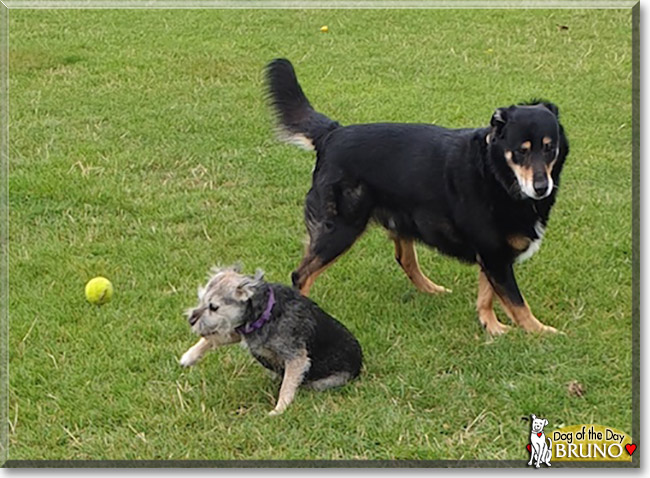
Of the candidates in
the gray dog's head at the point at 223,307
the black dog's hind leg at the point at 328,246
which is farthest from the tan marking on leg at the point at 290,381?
the black dog's hind leg at the point at 328,246

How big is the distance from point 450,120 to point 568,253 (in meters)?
2.70

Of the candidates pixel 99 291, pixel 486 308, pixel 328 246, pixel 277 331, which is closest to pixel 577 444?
pixel 486 308

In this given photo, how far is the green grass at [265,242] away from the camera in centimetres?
430

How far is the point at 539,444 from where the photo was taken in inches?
161

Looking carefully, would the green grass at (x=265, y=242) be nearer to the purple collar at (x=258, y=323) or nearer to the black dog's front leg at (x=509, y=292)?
the black dog's front leg at (x=509, y=292)

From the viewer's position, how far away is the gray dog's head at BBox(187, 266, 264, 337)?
4.24 metres

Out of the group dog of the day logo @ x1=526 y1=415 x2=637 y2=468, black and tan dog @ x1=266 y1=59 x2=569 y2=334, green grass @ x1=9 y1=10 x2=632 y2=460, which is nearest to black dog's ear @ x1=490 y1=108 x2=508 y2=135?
black and tan dog @ x1=266 y1=59 x2=569 y2=334

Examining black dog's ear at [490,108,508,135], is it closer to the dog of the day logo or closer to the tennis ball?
the dog of the day logo

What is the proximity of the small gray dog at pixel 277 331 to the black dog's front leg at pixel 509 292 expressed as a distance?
3.17 feet

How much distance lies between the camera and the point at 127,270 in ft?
19.1

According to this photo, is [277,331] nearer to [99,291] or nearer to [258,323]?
[258,323]

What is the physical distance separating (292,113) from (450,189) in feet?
4.06

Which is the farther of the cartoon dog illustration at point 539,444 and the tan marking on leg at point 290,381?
the tan marking on leg at point 290,381

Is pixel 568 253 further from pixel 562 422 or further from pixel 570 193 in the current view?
pixel 562 422
